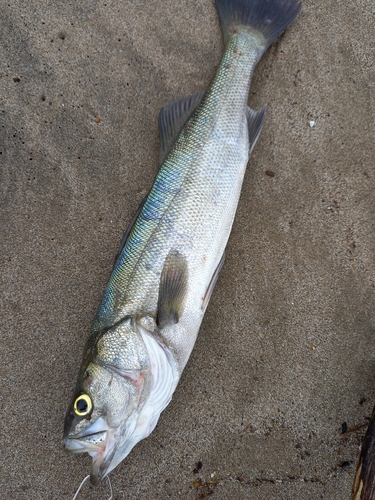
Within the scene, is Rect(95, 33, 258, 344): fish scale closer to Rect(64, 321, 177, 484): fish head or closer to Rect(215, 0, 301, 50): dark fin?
Rect(64, 321, 177, 484): fish head

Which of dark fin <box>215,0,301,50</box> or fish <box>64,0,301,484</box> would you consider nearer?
fish <box>64,0,301,484</box>

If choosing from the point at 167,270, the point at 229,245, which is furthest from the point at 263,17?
the point at 167,270

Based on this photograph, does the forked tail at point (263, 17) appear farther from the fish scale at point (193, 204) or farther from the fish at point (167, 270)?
the fish scale at point (193, 204)

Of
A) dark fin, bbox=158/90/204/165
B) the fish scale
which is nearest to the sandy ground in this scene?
dark fin, bbox=158/90/204/165

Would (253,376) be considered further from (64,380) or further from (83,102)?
(83,102)

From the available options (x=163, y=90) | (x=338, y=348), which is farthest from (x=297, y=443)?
(x=163, y=90)

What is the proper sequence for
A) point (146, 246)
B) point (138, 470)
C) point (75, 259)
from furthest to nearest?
1. point (75, 259)
2. point (138, 470)
3. point (146, 246)

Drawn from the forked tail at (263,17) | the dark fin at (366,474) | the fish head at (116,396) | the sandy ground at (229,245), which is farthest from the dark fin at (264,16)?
the dark fin at (366,474)
